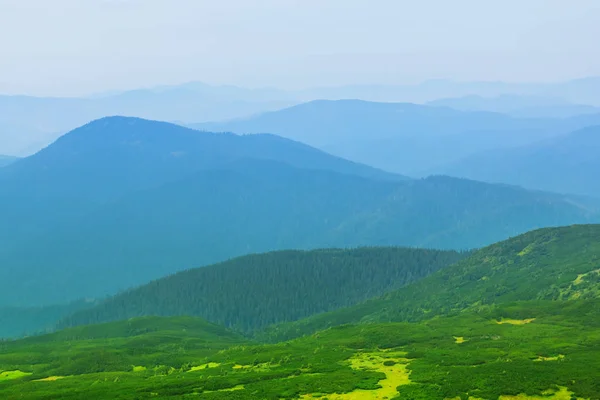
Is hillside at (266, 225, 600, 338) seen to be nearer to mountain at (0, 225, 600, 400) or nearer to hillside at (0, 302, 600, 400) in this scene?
mountain at (0, 225, 600, 400)

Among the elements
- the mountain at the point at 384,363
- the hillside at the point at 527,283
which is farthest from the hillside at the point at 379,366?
the hillside at the point at 527,283

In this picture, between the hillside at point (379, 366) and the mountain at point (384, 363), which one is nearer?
the hillside at point (379, 366)

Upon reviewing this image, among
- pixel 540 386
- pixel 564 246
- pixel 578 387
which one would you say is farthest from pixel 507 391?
pixel 564 246

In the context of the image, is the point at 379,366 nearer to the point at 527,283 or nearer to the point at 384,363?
the point at 384,363

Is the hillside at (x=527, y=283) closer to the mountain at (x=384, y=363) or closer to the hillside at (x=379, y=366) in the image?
the mountain at (x=384, y=363)

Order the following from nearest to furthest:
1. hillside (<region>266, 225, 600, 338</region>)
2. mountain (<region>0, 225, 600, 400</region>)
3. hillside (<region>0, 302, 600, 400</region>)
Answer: hillside (<region>0, 302, 600, 400</region>)
mountain (<region>0, 225, 600, 400</region>)
hillside (<region>266, 225, 600, 338</region>)

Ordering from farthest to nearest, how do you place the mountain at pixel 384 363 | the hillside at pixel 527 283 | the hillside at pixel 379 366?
the hillside at pixel 527 283 → the mountain at pixel 384 363 → the hillside at pixel 379 366

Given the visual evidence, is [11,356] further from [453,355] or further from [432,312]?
[432,312]

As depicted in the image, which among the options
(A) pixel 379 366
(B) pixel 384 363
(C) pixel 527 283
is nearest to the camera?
(A) pixel 379 366

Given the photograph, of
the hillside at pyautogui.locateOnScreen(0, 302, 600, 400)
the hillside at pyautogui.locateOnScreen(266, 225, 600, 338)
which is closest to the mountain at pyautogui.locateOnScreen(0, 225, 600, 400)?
the hillside at pyautogui.locateOnScreen(0, 302, 600, 400)

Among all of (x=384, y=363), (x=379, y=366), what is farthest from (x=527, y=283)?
(x=379, y=366)

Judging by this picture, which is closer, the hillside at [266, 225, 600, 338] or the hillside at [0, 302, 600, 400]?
the hillside at [0, 302, 600, 400]
